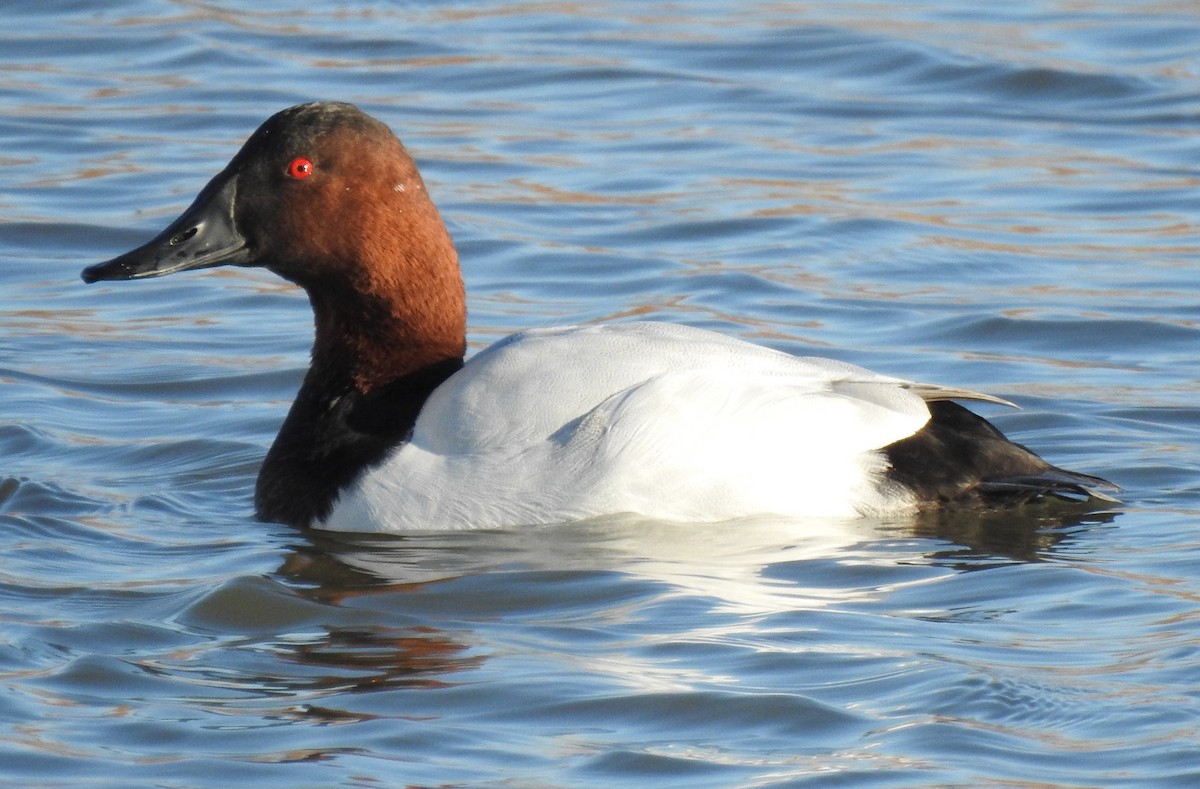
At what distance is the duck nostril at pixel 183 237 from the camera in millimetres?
5879

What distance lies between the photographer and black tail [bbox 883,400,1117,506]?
5508 mm

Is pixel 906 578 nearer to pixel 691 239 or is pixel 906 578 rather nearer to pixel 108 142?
pixel 691 239

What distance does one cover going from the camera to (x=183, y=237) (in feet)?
19.3

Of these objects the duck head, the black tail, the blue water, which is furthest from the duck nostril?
the black tail

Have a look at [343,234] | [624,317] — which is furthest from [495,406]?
[624,317]

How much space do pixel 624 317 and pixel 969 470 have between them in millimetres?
2541

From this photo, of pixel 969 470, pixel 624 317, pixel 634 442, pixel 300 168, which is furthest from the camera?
pixel 624 317

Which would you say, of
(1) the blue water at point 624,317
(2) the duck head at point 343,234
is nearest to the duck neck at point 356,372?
(2) the duck head at point 343,234

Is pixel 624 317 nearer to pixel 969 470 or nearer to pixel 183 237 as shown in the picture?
pixel 183 237

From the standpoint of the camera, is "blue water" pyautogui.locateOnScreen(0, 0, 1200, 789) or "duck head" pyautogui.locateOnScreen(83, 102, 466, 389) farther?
"duck head" pyautogui.locateOnScreen(83, 102, 466, 389)

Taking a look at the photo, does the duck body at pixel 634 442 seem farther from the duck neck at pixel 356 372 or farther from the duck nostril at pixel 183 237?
the duck nostril at pixel 183 237

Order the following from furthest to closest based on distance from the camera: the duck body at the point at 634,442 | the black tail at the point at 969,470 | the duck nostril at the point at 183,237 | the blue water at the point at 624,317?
the duck nostril at the point at 183,237, the black tail at the point at 969,470, the duck body at the point at 634,442, the blue water at the point at 624,317

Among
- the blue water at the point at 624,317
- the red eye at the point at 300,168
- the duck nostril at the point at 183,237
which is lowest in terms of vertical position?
the blue water at the point at 624,317

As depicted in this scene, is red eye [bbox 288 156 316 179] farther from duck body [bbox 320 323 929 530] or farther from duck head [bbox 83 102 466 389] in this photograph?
duck body [bbox 320 323 929 530]
